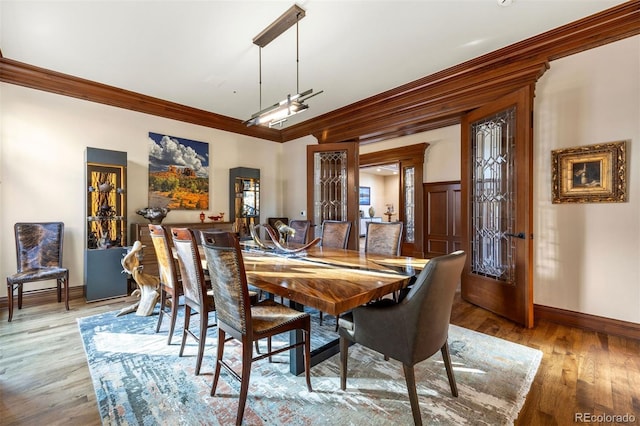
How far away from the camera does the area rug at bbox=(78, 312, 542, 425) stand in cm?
163

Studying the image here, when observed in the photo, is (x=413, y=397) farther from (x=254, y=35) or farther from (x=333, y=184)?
(x=333, y=184)

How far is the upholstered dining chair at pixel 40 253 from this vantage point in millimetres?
3285

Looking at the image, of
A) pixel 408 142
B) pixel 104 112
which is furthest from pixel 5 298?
Result: pixel 408 142

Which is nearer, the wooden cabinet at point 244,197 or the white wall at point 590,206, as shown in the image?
the white wall at point 590,206

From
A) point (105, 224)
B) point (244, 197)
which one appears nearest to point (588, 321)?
point (244, 197)

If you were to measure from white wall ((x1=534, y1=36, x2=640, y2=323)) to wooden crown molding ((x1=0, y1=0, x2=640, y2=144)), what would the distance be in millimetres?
191

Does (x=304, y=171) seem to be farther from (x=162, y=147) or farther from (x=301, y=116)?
(x=162, y=147)

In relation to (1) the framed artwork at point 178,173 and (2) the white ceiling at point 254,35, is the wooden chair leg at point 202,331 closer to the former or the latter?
(2) the white ceiling at point 254,35

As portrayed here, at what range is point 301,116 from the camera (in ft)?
17.4

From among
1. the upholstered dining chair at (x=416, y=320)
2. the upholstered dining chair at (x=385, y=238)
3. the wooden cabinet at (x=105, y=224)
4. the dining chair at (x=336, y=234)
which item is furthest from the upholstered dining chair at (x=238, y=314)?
the wooden cabinet at (x=105, y=224)

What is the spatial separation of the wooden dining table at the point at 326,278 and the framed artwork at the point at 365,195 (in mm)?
7894

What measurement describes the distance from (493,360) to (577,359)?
0.66 m

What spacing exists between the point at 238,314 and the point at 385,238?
6.10 feet

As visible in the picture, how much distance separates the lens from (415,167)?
6.25 m
